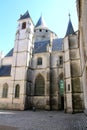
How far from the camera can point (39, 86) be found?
24.3 m

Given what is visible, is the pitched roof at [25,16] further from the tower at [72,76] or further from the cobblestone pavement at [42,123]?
the cobblestone pavement at [42,123]

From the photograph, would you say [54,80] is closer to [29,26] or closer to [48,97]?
[48,97]

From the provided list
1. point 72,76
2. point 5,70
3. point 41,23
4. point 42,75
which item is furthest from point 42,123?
point 41,23

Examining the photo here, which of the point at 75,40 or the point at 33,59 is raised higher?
the point at 75,40

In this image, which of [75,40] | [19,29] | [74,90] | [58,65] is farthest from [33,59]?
[74,90]

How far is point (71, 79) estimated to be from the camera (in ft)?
63.8

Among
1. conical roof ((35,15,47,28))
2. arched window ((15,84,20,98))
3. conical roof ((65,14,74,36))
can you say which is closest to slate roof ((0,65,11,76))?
arched window ((15,84,20,98))

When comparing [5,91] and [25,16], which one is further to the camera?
[25,16]

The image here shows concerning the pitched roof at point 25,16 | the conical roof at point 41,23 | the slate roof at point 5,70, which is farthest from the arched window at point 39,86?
the conical roof at point 41,23

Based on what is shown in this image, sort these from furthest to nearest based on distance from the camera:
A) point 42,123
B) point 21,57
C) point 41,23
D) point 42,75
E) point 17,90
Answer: point 41,23 → point 21,57 → point 42,75 → point 17,90 → point 42,123

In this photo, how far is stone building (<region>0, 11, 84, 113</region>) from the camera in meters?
19.7

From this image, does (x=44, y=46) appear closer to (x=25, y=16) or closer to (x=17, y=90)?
(x=25, y=16)

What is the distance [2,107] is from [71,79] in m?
12.7

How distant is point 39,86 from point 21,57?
6255mm
